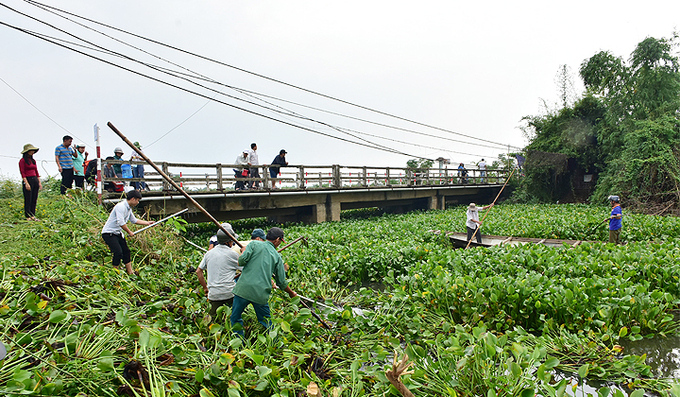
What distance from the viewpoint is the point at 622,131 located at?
18.6m

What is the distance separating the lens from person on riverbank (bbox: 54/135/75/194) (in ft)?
28.3

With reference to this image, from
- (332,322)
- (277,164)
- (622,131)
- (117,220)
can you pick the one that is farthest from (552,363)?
(622,131)

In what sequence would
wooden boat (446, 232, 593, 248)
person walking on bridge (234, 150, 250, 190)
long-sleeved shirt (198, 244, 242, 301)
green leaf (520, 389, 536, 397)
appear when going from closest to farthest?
green leaf (520, 389, 536, 397)
long-sleeved shirt (198, 244, 242, 301)
wooden boat (446, 232, 593, 248)
person walking on bridge (234, 150, 250, 190)

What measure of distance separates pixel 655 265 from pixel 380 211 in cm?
1582

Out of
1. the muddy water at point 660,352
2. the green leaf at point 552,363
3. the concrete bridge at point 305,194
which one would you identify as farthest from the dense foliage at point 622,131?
the green leaf at point 552,363

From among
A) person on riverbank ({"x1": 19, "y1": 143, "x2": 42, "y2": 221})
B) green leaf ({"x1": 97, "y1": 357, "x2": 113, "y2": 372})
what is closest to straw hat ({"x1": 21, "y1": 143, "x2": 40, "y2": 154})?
person on riverbank ({"x1": 19, "y1": 143, "x2": 42, "y2": 221})

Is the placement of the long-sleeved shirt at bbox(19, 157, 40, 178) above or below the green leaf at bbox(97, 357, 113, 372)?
above

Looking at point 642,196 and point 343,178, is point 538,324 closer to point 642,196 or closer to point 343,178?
point 343,178

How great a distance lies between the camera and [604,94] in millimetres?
20625

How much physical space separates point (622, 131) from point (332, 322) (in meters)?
21.4

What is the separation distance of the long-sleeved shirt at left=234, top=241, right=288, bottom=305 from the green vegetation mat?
35 cm

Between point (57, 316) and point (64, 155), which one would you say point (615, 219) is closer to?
point (57, 316)

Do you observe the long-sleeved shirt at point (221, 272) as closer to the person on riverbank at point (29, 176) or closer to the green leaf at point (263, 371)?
the green leaf at point (263, 371)

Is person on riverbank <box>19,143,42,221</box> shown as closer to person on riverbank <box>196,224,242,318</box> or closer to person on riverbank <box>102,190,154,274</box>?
person on riverbank <box>102,190,154,274</box>
